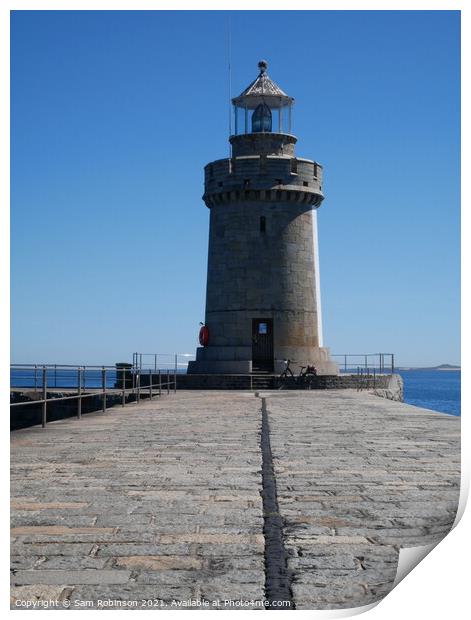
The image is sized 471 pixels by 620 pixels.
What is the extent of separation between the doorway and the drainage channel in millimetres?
22755

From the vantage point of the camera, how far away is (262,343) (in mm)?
30344

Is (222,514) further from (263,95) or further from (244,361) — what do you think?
(263,95)

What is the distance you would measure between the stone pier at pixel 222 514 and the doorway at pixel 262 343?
62.7 ft

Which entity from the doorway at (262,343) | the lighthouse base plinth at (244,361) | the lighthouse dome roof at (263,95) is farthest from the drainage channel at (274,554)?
the lighthouse dome roof at (263,95)

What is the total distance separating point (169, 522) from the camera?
18.0 ft

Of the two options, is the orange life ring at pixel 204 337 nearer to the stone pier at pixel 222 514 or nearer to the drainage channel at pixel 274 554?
the stone pier at pixel 222 514

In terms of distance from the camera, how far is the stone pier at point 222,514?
4.09m

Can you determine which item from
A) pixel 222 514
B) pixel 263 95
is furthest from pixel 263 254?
pixel 222 514

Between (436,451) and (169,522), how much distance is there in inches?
181

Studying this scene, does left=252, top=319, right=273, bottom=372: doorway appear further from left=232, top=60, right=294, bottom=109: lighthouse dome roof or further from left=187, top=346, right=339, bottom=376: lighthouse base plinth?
left=232, top=60, right=294, bottom=109: lighthouse dome roof

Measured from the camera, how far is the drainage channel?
3947 millimetres

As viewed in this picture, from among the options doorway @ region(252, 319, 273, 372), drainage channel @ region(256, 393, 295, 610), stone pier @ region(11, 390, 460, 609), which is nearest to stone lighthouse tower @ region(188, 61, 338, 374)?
doorway @ region(252, 319, 273, 372)

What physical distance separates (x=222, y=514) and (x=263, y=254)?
25.1m

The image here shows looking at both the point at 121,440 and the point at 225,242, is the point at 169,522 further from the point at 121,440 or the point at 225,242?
the point at 225,242
